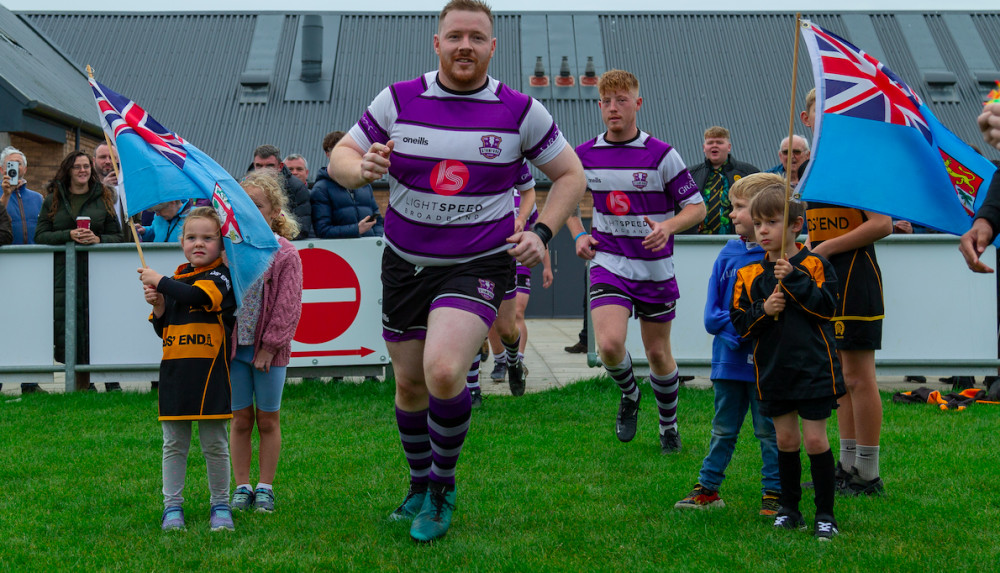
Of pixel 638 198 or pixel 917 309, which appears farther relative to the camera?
pixel 917 309

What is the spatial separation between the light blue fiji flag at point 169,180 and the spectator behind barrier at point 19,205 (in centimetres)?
573

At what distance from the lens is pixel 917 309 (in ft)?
30.8

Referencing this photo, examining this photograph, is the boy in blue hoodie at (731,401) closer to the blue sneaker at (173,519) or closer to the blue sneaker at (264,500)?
the blue sneaker at (264,500)

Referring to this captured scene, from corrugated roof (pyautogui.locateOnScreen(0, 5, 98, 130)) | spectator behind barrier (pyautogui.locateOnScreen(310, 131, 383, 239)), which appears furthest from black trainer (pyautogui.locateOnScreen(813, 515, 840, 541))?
corrugated roof (pyautogui.locateOnScreen(0, 5, 98, 130))

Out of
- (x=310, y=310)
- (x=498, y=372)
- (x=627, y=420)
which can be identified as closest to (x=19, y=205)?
(x=310, y=310)

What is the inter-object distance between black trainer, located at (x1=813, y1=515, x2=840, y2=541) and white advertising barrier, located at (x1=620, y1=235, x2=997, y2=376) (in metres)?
4.94

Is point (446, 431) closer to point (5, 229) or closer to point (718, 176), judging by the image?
Answer: point (718, 176)

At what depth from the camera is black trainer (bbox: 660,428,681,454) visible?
21.1ft

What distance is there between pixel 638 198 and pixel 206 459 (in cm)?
328

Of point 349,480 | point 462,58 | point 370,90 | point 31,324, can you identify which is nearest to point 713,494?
point 349,480

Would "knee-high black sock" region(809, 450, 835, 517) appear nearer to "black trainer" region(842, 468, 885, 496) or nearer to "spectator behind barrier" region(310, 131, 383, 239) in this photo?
"black trainer" region(842, 468, 885, 496)

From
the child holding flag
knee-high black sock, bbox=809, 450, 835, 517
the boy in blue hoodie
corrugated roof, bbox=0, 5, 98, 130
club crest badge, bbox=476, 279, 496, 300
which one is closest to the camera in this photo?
knee-high black sock, bbox=809, 450, 835, 517

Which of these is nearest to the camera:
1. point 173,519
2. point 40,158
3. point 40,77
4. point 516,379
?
point 173,519

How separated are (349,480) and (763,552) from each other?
2.52 metres
